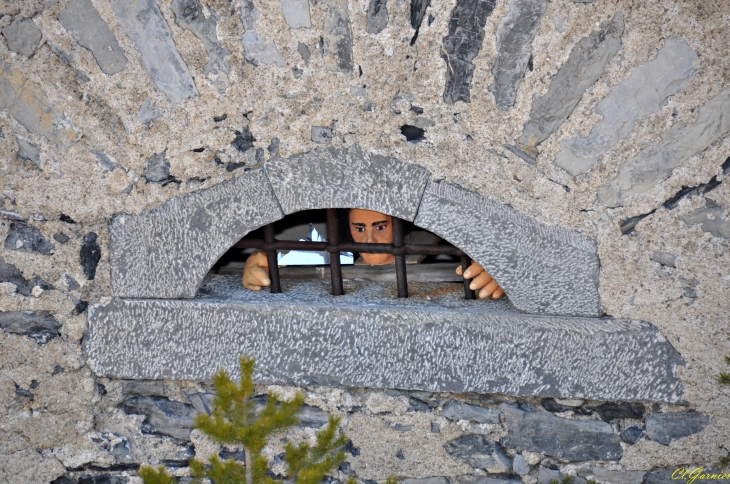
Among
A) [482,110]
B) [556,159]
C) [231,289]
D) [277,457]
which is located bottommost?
[277,457]

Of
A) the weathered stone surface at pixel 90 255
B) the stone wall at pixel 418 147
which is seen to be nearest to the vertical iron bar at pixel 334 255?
the stone wall at pixel 418 147

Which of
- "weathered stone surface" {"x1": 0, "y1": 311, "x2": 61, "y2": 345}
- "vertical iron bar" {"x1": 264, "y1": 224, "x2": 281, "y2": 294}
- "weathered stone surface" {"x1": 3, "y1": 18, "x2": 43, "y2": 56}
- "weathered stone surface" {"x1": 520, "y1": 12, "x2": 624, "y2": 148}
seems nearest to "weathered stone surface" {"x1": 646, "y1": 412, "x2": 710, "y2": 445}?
"weathered stone surface" {"x1": 520, "y1": 12, "x2": 624, "y2": 148}

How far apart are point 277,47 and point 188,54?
0.80 ft

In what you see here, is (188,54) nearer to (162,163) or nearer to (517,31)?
(162,163)

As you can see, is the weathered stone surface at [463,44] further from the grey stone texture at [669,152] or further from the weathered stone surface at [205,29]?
the weathered stone surface at [205,29]

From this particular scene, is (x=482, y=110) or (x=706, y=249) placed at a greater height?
(x=482, y=110)

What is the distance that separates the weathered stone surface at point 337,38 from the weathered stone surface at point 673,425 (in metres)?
1.31

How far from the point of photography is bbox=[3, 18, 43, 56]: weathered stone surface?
2020mm

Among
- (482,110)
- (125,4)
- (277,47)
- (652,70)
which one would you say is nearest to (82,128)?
(125,4)

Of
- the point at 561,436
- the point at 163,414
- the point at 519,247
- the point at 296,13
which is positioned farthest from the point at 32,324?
the point at 561,436

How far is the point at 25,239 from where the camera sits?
88.0 inches

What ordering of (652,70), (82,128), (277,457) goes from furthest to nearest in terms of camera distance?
(277,457) < (82,128) < (652,70)

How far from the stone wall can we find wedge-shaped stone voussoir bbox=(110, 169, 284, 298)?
42 millimetres

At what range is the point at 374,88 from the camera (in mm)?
1988
